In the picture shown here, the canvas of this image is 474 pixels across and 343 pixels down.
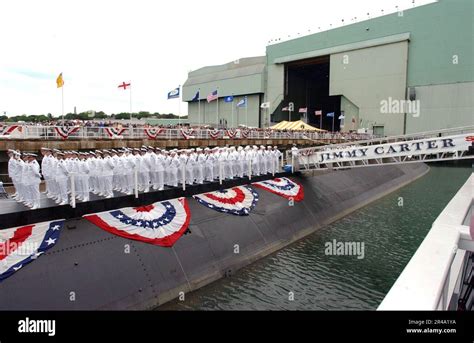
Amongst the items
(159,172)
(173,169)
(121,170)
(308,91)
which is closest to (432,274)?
(121,170)

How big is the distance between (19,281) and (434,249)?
927 centimetres

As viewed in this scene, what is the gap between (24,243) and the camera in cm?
1009

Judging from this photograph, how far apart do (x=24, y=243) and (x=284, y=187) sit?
48.1ft

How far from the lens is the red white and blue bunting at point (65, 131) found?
71.4 feet

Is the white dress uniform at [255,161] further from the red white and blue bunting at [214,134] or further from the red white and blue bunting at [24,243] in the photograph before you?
the red white and blue bunting at [214,134]

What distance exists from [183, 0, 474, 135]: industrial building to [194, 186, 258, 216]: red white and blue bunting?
4390cm

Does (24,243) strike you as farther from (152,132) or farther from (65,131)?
(152,132)

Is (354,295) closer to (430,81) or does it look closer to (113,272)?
(113,272)

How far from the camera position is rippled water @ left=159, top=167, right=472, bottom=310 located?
12141 mm

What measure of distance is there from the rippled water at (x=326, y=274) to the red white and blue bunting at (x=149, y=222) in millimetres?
2269

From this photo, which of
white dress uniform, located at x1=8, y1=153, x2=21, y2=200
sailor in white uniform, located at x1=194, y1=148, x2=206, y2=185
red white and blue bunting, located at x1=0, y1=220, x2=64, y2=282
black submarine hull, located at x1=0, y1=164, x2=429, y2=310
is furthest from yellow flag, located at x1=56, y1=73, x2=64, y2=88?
red white and blue bunting, located at x1=0, y1=220, x2=64, y2=282

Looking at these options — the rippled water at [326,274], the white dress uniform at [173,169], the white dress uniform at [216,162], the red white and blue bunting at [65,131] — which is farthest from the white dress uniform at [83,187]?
the red white and blue bunting at [65,131]
